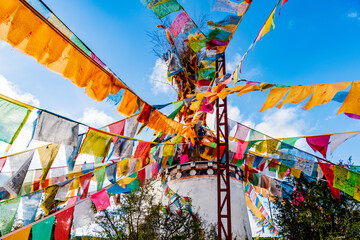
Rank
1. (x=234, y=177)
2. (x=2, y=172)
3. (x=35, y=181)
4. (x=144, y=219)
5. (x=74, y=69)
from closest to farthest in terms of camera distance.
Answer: (x=74, y=69) → (x=2, y=172) → (x=144, y=219) → (x=35, y=181) → (x=234, y=177)

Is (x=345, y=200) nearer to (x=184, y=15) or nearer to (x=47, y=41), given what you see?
(x=184, y=15)

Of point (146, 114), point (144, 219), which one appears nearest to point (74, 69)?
point (146, 114)

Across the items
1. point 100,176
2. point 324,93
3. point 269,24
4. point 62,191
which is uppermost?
point 269,24

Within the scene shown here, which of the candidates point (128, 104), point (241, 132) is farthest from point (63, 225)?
point (241, 132)

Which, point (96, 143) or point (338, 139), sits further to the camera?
point (338, 139)

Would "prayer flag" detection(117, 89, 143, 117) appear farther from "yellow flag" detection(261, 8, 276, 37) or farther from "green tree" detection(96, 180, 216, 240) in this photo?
"yellow flag" detection(261, 8, 276, 37)

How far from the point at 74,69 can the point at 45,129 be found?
1.30 metres

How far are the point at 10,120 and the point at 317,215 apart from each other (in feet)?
24.3

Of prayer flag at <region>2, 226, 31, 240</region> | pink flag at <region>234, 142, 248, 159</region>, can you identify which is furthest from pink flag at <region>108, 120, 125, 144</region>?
pink flag at <region>234, 142, 248, 159</region>

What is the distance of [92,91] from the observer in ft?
17.7

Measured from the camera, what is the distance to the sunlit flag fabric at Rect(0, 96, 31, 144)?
13.1 feet

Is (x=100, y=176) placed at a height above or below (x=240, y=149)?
below

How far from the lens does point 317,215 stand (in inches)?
257

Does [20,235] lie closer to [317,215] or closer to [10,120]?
[10,120]
